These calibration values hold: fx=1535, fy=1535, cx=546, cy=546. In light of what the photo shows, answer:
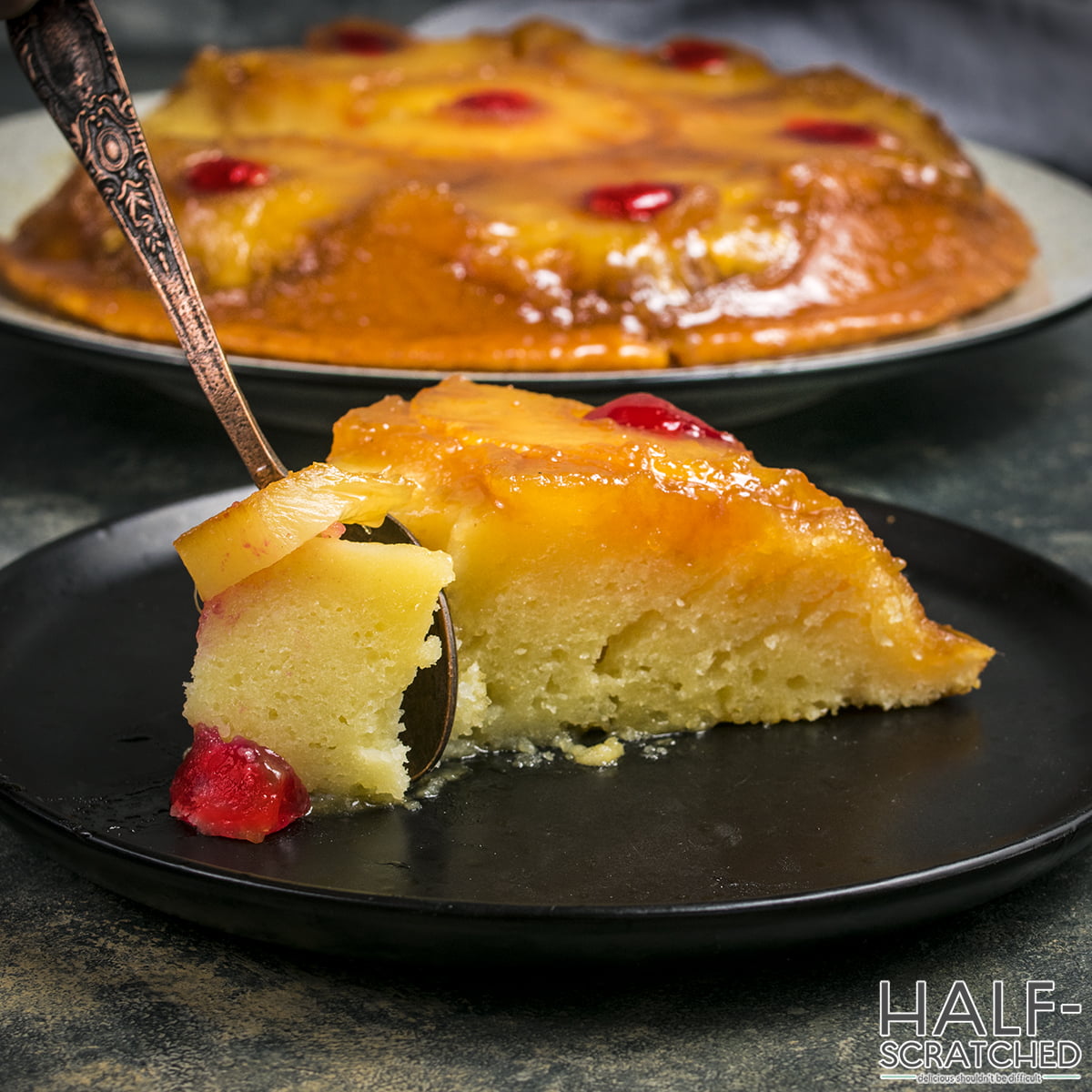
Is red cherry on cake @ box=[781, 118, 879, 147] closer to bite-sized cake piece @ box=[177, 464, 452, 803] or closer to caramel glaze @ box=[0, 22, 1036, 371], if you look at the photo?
caramel glaze @ box=[0, 22, 1036, 371]

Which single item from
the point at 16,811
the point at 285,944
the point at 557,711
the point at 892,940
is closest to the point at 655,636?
the point at 557,711

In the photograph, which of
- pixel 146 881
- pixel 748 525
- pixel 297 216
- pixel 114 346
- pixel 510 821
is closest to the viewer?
pixel 146 881

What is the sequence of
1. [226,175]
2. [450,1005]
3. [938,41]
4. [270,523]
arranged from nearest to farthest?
1. [450,1005]
2. [270,523]
3. [226,175]
4. [938,41]

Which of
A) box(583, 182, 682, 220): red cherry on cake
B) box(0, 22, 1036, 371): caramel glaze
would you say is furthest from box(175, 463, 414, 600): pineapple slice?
box(583, 182, 682, 220): red cherry on cake

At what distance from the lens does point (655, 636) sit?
5.17ft

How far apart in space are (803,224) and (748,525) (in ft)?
3.85

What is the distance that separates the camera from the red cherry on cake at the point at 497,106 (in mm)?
2836

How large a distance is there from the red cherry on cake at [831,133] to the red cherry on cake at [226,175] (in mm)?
1009

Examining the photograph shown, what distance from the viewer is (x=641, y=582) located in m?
1.54

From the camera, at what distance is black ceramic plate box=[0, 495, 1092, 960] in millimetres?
1140

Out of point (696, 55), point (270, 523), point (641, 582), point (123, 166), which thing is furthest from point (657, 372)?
point (696, 55)

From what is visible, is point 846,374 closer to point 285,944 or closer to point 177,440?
point 177,440

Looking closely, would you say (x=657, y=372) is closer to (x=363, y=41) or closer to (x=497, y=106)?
(x=497, y=106)

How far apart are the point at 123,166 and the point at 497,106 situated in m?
1.39
